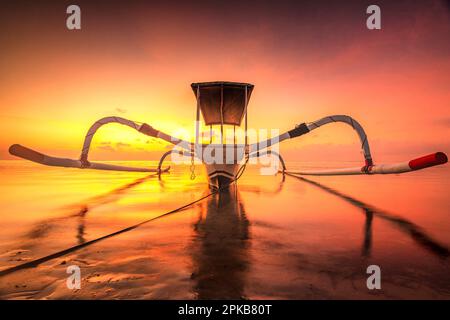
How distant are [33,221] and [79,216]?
1.09 m

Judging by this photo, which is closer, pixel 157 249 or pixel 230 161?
pixel 157 249

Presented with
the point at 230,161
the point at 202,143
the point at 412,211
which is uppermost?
the point at 202,143

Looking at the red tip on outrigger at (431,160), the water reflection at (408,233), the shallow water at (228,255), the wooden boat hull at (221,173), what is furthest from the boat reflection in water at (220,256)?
the wooden boat hull at (221,173)

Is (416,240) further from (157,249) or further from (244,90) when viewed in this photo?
(244,90)

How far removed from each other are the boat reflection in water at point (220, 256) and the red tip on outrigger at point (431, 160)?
536cm

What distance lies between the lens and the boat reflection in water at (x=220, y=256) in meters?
2.82

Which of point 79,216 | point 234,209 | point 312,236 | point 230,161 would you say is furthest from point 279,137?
point 79,216

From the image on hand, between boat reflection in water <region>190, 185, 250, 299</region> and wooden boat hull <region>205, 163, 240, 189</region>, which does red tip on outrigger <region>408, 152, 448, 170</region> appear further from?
wooden boat hull <region>205, 163, 240, 189</region>

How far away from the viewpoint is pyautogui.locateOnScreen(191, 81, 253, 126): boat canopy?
1309 centimetres

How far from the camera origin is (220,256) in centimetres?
389

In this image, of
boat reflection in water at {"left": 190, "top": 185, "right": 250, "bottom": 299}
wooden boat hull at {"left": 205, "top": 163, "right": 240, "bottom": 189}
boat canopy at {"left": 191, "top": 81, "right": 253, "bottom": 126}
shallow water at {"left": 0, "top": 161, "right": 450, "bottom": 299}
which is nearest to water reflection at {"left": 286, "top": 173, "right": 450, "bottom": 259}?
shallow water at {"left": 0, "top": 161, "right": 450, "bottom": 299}

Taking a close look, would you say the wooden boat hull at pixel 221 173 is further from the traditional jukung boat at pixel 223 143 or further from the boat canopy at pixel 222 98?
the boat canopy at pixel 222 98

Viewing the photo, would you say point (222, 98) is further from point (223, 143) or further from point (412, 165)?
point (412, 165)

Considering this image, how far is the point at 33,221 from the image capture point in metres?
6.72
